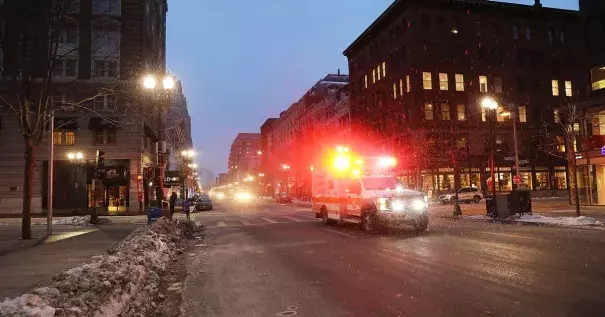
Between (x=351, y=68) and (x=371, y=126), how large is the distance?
43.7 ft

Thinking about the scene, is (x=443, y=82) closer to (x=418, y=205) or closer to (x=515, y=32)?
(x=515, y=32)

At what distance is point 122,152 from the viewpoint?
41438 mm

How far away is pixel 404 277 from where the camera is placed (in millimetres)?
8953

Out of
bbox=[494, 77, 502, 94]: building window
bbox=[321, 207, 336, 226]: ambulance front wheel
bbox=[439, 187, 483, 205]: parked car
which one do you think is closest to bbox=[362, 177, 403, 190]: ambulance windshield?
bbox=[321, 207, 336, 226]: ambulance front wheel

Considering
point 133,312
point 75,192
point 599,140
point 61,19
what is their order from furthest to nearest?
point 75,192
point 599,140
point 61,19
point 133,312

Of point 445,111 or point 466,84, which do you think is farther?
point 466,84

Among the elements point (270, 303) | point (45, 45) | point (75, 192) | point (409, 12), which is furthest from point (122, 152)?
point (270, 303)

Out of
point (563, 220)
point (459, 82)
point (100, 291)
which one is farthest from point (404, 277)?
point (459, 82)

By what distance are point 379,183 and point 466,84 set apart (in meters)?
37.3

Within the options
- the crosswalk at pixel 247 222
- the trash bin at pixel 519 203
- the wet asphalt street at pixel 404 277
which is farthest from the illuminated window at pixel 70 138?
the trash bin at pixel 519 203

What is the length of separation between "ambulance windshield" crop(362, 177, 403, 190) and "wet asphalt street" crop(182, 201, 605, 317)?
3662mm

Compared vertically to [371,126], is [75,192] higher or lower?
lower

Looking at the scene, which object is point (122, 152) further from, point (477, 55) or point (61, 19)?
point (477, 55)

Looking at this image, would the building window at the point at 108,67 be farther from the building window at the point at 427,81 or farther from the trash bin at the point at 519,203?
the trash bin at the point at 519,203
